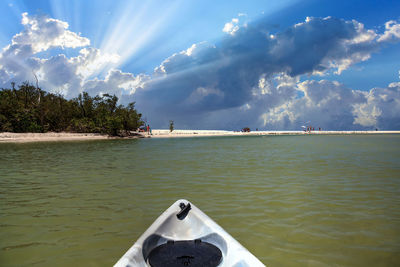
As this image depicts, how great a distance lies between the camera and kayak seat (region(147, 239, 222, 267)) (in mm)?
3161

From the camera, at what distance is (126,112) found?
64750 millimetres

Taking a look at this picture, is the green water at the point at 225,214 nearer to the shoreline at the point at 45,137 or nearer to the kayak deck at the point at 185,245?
the kayak deck at the point at 185,245

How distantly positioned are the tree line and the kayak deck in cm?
5844

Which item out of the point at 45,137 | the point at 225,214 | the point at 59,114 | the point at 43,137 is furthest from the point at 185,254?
the point at 59,114

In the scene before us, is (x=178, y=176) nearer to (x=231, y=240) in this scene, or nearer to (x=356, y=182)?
(x=356, y=182)

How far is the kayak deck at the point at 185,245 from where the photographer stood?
10.2 ft

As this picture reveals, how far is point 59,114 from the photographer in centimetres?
5947

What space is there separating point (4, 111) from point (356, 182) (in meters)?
62.4

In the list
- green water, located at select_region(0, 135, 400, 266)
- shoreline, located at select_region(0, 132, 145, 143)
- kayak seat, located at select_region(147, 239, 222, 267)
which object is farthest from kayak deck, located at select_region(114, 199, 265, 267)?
shoreline, located at select_region(0, 132, 145, 143)

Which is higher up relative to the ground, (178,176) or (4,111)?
(4,111)

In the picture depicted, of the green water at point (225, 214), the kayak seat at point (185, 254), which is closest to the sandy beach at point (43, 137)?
the green water at point (225, 214)

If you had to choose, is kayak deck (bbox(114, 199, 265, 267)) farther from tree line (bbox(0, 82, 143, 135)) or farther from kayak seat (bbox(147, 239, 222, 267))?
tree line (bbox(0, 82, 143, 135))

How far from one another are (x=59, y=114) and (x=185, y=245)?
6557 centimetres

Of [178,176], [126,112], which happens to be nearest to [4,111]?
[126,112]
